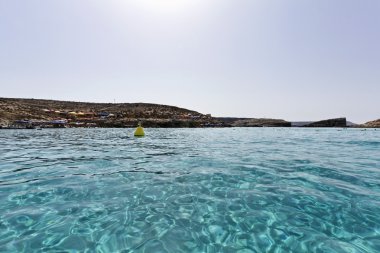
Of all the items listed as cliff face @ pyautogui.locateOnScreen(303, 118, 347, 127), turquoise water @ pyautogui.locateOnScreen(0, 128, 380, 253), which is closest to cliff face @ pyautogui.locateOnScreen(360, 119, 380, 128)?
cliff face @ pyautogui.locateOnScreen(303, 118, 347, 127)

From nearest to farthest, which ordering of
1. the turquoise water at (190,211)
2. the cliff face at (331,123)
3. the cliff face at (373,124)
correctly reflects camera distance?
the turquoise water at (190,211) < the cliff face at (373,124) < the cliff face at (331,123)

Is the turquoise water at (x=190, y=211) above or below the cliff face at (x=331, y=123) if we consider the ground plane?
below

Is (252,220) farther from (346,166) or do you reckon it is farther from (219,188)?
(346,166)

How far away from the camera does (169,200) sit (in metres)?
5.78

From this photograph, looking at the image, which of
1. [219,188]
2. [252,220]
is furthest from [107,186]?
[252,220]

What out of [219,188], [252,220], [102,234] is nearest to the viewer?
[102,234]

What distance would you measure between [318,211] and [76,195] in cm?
592

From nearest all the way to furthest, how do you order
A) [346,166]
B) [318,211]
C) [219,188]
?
[318,211]
[219,188]
[346,166]

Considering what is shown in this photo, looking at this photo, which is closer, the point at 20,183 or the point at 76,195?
the point at 76,195

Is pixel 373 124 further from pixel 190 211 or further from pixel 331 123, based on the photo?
pixel 190 211

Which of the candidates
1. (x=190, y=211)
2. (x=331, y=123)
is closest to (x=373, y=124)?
(x=331, y=123)

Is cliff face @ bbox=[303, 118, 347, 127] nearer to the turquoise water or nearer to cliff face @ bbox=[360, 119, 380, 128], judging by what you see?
cliff face @ bbox=[360, 119, 380, 128]

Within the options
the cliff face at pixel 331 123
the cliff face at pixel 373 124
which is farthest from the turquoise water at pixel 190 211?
the cliff face at pixel 331 123

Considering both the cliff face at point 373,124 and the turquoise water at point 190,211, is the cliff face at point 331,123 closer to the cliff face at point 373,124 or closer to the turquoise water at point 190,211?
the cliff face at point 373,124
